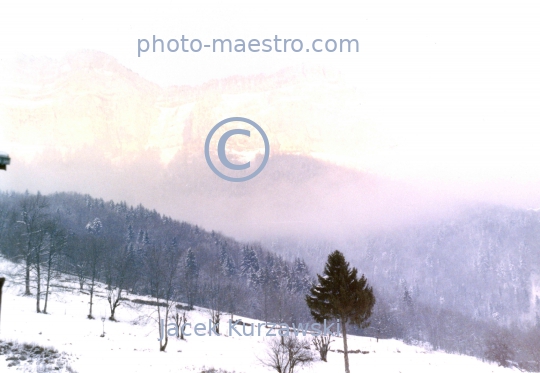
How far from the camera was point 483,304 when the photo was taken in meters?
195

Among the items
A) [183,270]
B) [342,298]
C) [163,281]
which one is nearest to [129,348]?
[342,298]

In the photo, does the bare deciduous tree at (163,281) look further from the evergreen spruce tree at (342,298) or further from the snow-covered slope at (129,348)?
the evergreen spruce tree at (342,298)

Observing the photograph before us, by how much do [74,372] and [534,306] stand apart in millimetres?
225769

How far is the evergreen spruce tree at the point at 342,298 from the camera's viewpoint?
28984 millimetres

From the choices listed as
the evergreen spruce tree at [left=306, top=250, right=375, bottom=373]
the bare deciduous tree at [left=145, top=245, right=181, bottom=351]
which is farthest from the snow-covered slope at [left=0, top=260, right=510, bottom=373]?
the evergreen spruce tree at [left=306, top=250, right=375, bottom=373]

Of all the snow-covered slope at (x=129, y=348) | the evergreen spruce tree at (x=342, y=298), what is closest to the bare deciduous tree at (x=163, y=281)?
the snow-covered slope at (x=129, y=348)

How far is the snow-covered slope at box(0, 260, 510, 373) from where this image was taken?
26.9 m

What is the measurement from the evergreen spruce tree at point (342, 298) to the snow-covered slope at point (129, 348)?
5.67m

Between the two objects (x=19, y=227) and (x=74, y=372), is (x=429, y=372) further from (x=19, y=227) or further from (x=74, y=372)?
(x=19, y=227)

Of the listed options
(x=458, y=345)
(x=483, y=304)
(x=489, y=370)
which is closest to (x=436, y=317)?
(x=458, y=345)

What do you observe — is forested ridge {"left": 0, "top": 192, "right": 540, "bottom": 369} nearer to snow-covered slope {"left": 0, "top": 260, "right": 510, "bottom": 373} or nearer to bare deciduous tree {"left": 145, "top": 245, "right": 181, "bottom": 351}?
bare deciduous tree {"left": 145, "top": 245, "right": 181, "bottom": 351}

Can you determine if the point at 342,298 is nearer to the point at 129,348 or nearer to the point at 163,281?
the point at 129,348

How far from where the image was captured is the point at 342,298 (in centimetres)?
2908

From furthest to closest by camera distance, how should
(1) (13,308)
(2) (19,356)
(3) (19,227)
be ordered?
(3) (19,227), (1) (13,308), (2) (19,356)
